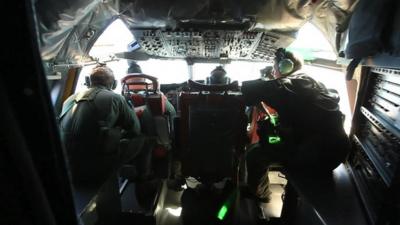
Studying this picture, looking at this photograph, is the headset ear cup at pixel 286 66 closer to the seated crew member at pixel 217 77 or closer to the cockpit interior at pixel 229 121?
the cockpit interior at pixel 229 121

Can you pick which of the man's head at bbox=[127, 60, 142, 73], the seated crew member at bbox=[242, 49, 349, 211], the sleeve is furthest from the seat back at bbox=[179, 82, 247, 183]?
the man's head at bbox=[127, 60, 142, 73]

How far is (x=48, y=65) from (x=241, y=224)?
7.79ft

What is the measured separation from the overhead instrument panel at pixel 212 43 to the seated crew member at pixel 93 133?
48.2 inches

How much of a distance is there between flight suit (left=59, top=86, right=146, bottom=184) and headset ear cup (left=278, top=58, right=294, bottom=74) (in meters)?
1.64

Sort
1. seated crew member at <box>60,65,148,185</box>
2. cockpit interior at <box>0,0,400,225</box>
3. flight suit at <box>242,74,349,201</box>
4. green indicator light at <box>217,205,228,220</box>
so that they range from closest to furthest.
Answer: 1. cockpit interior at <box>0,0,400,225</box>
2. seated crew member at <box>60,65,148,185</box>
3. flight suit at <box>242,74,349,201</box>
4. green indicator light at <box>217,205,228,220</box>

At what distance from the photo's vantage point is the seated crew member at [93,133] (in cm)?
192

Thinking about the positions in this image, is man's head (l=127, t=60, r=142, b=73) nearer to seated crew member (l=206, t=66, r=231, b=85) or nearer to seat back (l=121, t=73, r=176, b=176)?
seat back (l=121, t=73, r=176, b=176)

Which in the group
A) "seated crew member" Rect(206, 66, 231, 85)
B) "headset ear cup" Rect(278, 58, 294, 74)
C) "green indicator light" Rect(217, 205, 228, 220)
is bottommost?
"green indicator light" Rect(217, 205, 228, 220)

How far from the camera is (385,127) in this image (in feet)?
5.38

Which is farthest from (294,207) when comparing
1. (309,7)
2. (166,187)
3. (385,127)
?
(309,7)

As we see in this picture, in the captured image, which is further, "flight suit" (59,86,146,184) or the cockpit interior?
"flight suit" (59,86,146,184)

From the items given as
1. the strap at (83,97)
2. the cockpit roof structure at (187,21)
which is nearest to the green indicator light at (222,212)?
the strap at (83,97)

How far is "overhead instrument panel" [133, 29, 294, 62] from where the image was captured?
3.01 meters

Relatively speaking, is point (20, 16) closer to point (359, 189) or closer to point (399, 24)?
point (399, 24)
